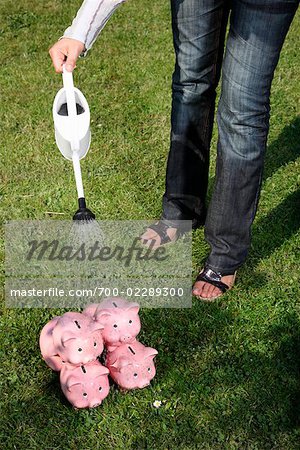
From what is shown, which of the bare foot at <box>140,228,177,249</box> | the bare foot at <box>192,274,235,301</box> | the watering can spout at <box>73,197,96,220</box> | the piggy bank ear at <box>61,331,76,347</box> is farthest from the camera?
the bare foot at <box>140,228,177,249</box>

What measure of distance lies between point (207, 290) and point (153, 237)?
433 mm

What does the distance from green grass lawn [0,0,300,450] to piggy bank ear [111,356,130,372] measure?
5.5 inches

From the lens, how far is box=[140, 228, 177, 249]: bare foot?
11.0 ft

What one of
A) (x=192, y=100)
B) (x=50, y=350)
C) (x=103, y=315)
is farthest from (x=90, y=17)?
(x=50, y=350)

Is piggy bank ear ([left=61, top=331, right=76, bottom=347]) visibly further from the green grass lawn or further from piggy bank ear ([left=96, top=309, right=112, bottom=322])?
the green grass lawn

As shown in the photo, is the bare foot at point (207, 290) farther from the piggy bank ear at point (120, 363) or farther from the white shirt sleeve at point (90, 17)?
the white shirt sleeve at point (90, 17)

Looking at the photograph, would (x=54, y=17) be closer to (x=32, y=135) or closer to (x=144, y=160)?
(x=32, y=135)

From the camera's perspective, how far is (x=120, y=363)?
2506 mm

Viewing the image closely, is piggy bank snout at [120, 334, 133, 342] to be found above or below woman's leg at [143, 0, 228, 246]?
below

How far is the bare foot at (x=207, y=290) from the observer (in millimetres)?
3055

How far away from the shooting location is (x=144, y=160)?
4.00 m

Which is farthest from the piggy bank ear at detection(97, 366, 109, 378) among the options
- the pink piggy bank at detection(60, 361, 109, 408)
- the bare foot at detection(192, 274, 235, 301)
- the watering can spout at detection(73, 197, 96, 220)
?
the bare foot at detection(192, 274, 235, 301)

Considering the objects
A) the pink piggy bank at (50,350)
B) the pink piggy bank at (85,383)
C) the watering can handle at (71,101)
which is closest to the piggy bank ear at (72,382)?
the pink piggy bank at (85,383)

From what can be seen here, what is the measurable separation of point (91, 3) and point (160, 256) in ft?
4.13
